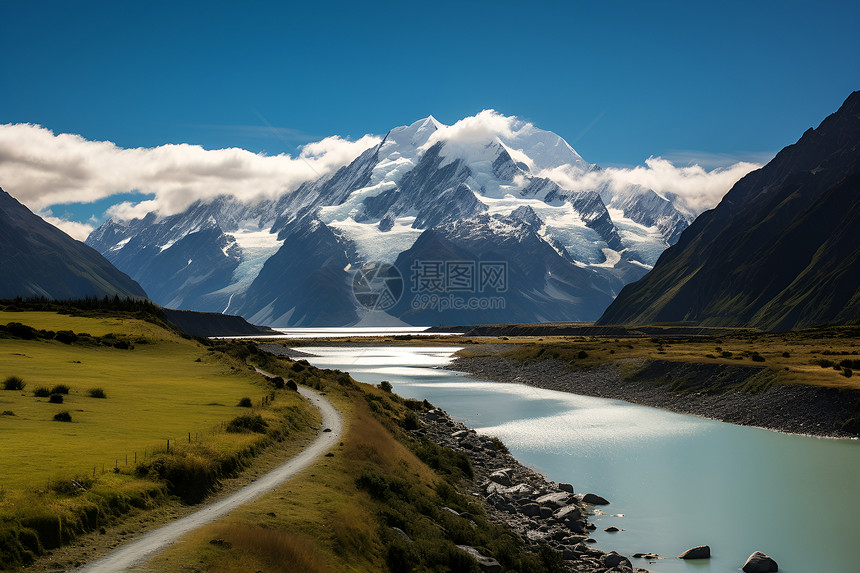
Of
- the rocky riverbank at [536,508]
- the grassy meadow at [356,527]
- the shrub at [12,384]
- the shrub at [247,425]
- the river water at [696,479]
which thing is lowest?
the river water at [696,479]

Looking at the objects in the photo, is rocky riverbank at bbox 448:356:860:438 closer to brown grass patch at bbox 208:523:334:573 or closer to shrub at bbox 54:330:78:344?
brown grass patch at bbox 208:523:334:573

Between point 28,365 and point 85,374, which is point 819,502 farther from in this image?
point 28,365

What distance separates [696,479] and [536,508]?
16.5 metres

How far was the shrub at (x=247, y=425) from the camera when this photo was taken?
113ft

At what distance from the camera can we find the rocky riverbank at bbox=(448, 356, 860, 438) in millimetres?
61156

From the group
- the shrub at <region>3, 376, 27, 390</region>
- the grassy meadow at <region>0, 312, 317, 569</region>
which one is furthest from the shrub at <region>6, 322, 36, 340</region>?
the shrub at <region>3, 376, 27, 390</region>

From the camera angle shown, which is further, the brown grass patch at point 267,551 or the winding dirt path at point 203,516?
the brown grass patch at point 267,551

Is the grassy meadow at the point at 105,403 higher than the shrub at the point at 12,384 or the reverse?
the reverse

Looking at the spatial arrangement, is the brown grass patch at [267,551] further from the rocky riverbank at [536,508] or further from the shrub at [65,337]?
the shrub at [65,337]

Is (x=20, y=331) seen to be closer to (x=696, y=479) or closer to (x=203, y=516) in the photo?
(x=203, y=516)

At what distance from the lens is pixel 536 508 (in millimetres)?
35000

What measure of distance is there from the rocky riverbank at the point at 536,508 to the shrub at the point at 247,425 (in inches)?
515

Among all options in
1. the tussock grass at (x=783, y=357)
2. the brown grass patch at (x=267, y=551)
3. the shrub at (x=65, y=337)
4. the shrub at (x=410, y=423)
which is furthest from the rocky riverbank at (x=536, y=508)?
the shrub at (x=65, y=337)

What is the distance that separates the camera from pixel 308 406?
51062 millimetres
